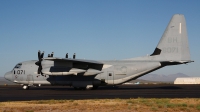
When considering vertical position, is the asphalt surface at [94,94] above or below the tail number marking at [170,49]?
below

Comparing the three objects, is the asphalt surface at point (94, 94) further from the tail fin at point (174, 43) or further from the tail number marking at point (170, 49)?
the tail number marking at point (170, 49)

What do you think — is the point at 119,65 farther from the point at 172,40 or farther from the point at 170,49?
the point at 172,40

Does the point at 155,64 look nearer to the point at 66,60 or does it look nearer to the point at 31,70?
the point at 66,60

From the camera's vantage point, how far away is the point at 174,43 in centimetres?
3406

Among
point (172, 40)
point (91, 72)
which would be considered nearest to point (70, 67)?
point (91, 72)

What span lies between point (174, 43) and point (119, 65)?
7.81 meters

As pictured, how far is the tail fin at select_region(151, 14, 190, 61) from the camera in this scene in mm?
33562

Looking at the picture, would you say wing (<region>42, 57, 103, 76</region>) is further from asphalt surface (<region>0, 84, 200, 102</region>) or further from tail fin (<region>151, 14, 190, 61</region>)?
tail fin (<region>151, 14, 190, 61</region>)

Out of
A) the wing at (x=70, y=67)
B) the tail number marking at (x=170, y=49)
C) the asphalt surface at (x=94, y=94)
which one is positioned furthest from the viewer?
the tail number marking at (x=170, y=49)

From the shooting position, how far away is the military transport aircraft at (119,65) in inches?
1319

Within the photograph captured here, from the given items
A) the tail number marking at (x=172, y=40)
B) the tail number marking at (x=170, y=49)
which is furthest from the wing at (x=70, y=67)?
the tail number marking at (x=172, y=40)

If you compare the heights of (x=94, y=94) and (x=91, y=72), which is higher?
(x=91, y=72)

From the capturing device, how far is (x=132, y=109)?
14781 millimetres

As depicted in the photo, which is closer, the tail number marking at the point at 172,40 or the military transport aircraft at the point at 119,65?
the military transport aircraft at the point at 119,65
